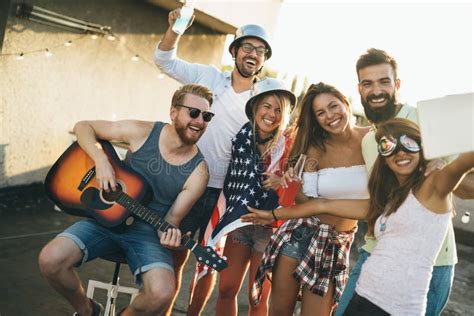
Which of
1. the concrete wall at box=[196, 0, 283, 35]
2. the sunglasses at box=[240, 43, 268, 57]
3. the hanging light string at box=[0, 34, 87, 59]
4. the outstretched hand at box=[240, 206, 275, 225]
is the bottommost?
the outstretched hand at box=[240, 206, 275, 225]

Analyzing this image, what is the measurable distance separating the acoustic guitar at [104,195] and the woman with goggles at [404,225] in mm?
959

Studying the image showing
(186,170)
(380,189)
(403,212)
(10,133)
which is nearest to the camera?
(403,212)

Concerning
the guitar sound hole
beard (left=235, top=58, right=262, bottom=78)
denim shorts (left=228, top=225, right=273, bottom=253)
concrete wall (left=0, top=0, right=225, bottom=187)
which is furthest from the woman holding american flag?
concrete wall (left=0, top=0, right=225, bottom=187)

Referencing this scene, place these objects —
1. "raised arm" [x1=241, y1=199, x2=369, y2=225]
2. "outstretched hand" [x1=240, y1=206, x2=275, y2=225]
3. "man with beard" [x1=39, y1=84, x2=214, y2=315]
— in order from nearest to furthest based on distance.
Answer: "raised arm" [x1=241, y1=199, x2=369, y2=225] < "man with beard" [x1=39, y1=84, x2=214, y2=315] < "outstretched hand" [x1=240, y1=206, x2=275, y2=225]

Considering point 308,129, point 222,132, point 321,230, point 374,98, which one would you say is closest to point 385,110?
point 374,98

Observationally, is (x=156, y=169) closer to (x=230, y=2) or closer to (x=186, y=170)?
(x=186, y=170)

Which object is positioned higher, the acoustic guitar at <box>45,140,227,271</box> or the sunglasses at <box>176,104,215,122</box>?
the sunglasses at <box>176,104,215,122</box>

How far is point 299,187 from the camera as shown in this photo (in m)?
3.27

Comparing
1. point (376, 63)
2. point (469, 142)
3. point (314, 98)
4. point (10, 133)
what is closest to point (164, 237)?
point (314, 98)

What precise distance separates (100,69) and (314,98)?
19.7 ft

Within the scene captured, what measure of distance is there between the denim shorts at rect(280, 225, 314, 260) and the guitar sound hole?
112 cm

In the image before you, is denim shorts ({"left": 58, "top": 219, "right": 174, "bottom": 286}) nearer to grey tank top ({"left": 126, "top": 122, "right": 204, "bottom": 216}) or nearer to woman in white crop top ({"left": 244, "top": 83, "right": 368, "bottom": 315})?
grey tank top ({"left": 126, "top": 122, "right": 204, "bottom": 216})

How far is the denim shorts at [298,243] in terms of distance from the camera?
10.5ft

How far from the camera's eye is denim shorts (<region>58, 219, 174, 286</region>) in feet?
10.5
